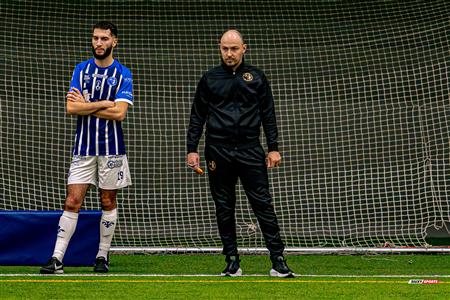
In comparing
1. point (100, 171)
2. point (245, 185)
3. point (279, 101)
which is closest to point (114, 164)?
point (100, 171)

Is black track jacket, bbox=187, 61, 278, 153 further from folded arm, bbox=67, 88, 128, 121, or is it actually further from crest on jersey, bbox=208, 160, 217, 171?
folded arm, bbox=67, 88, 128, 121

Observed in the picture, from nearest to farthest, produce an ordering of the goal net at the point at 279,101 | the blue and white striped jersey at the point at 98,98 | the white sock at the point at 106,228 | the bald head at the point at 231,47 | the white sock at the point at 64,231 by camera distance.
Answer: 1. the bald head at the point at 231,47
2. the white sock at the point at 64,231
3. the blue and white striped jersey at the point at 98,98
4. the white sock at the point at 106,228
5. the goal net at the point at 279,101

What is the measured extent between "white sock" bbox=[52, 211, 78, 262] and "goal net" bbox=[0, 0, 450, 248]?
12.8ft

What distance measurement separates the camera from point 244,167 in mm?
7082

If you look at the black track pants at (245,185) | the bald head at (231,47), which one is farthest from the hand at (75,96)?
the bald head at (231,47)

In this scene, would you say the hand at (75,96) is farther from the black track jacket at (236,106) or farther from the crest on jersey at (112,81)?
the black track jacket at (236,106)

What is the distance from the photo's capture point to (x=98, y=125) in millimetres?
7441

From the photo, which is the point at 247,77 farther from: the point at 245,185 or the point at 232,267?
the point at 232,267

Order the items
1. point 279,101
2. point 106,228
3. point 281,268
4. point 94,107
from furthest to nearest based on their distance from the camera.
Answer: point 279,101, point 106,228, point 94,107, point 281,268

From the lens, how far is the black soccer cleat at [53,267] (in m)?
7.19

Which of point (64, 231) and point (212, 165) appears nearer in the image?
point (212, 165)

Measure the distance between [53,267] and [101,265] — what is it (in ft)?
1.38

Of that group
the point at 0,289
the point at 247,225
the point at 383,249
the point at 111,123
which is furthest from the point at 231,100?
the point at 247,225

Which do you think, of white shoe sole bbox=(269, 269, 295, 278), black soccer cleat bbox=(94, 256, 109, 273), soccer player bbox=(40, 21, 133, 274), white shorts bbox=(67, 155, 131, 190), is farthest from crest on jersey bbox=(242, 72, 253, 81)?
black soccer cleat bbox=(94, 256, 109, 273)
